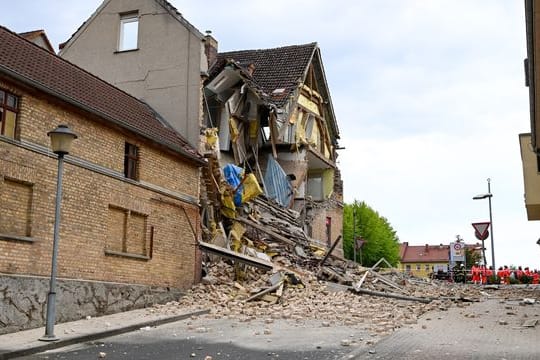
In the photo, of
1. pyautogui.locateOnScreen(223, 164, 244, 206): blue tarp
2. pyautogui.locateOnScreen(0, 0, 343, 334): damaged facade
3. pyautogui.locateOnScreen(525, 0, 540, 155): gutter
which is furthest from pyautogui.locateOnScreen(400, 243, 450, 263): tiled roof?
pyautogui.locateOnScreen(525, 0, 540, 155): gutter

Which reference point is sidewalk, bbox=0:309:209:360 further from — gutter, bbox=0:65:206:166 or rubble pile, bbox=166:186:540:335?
gutter, bbox=0:65:206:166

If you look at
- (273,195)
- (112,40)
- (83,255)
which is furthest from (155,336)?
(273,195)

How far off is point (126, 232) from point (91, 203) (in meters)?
1.68

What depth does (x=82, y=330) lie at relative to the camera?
13.6m

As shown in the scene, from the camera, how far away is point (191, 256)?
20125mm

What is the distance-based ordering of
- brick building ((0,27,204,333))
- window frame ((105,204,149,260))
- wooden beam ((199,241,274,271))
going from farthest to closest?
wooden beam ((199,241,274,271)) → window frame ((105,204,149,260)) → brick building ((0,27,204,333))

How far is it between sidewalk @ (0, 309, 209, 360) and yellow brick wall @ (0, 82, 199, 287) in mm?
1133

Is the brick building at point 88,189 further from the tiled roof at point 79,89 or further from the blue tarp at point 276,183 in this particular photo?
the blue tarp at point 276,183

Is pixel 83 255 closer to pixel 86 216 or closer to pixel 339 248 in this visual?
pixel 86 216

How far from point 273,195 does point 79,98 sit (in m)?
16.5

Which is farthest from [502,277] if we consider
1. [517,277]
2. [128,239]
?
[128,239]

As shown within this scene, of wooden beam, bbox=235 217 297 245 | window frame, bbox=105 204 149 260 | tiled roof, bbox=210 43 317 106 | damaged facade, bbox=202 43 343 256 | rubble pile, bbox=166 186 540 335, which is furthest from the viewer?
tiled roof, bbox=210 43 317 106

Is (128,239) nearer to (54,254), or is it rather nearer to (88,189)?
(88,189)

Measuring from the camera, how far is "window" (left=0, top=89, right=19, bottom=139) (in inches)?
541
